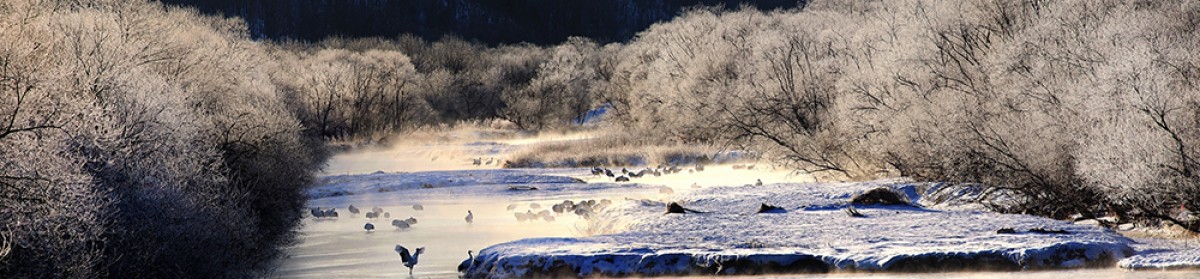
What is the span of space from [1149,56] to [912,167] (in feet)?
28.9

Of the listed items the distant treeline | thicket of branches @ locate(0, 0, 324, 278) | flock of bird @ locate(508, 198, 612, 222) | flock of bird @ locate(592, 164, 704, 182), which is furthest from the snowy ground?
flock of bird @ locate(592, 164, 704, 182)

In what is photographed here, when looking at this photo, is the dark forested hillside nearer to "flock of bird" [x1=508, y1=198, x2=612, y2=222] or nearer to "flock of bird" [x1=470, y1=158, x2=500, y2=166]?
"flock of bird" [x1=470, y1=158, x2=500, y2=166]

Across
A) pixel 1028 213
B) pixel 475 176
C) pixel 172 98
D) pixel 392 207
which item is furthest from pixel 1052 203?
pixel 475 176

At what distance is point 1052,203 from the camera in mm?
22234

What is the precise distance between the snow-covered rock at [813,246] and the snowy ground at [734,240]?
20mm

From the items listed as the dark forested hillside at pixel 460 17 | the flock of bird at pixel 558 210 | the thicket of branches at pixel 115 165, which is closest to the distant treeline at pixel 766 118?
the thicket of branches at pixel 115 165

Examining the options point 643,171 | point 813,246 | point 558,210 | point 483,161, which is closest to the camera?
point 813,246

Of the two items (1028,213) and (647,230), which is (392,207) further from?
(1028,213)

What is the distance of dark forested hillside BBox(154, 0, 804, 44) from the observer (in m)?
132

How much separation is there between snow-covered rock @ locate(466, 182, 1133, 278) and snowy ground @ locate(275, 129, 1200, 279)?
0.02 m

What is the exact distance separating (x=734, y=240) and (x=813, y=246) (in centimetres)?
145

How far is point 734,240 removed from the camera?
19.1 meters

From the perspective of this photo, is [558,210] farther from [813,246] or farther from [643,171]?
[643,171]

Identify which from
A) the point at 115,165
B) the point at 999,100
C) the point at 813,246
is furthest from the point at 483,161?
the point at 115,165
